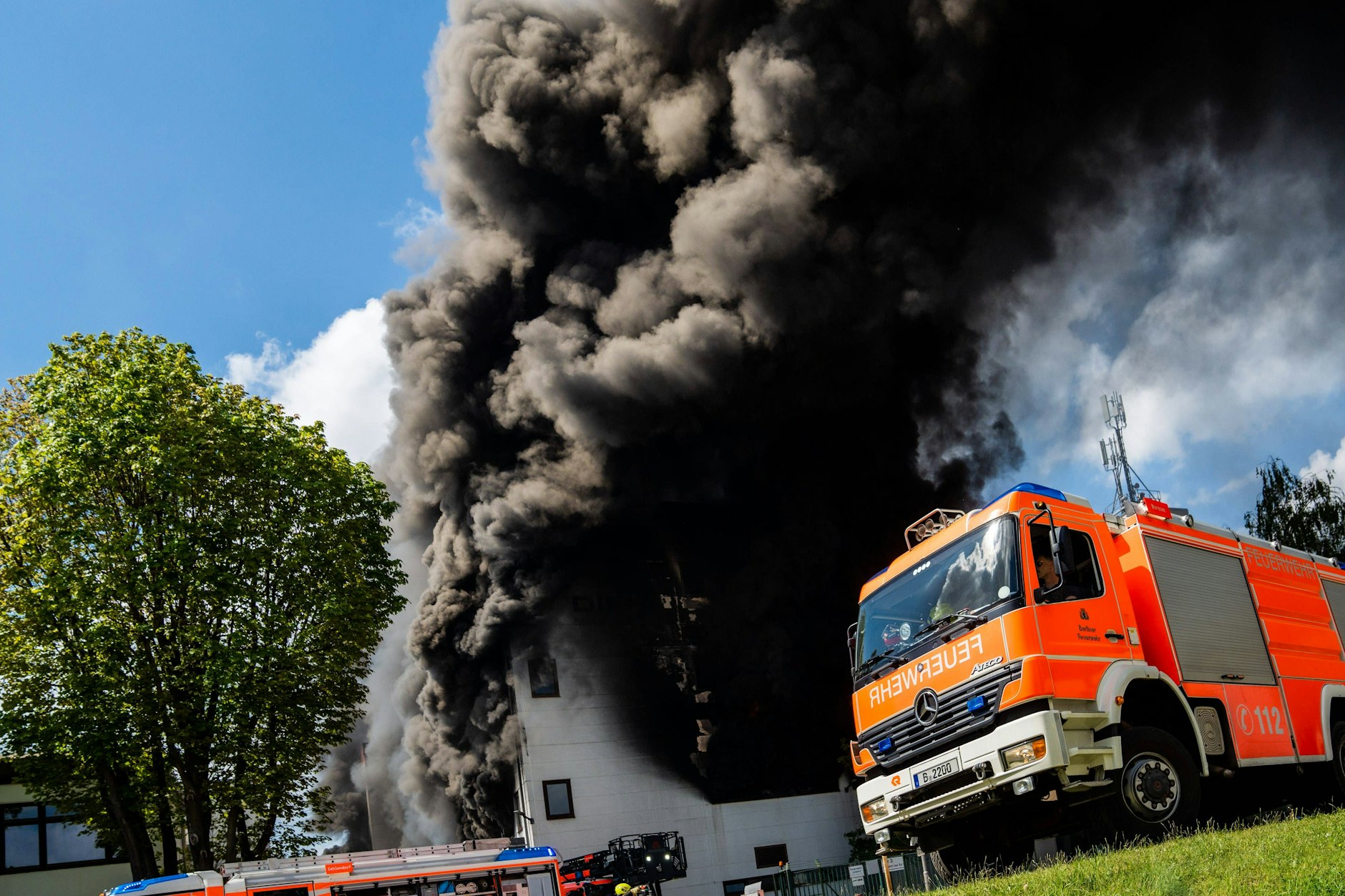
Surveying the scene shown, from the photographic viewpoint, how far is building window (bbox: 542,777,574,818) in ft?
83.0

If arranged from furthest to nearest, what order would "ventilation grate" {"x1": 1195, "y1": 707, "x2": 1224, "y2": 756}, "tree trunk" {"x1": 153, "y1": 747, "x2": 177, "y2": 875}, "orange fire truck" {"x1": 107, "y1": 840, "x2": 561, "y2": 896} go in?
"tree trunk" {"x1": 153, "y1": 747, "x2": 177, "y2": 875} < "orange fire truck" {"x1": 107, "y1": 840, "x2": 561, "y2": 896} < "ventilation grate" {"x1": 1195, "y1": 707, "x2": 1224, "y2": 756}

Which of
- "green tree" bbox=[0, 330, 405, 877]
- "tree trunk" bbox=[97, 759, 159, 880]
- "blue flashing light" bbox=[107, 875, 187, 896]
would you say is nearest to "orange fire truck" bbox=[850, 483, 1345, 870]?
"blue flashing light" bbox=[107, 875, 187, 896]

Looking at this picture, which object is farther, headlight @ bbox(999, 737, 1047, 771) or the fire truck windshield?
the fire truck windshield

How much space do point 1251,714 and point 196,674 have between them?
606 inches

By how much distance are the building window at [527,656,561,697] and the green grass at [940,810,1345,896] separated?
19352 mm

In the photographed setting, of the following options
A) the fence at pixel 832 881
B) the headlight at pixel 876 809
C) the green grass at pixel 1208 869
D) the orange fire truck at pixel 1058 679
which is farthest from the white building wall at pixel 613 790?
the green grass at pixel 1208 869

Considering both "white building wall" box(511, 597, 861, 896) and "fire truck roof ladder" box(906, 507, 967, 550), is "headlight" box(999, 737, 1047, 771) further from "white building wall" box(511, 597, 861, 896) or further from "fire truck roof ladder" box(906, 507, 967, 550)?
"white building wall" box(511, 597, 861, 896)

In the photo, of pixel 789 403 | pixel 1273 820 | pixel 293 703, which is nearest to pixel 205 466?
pixel 293 703

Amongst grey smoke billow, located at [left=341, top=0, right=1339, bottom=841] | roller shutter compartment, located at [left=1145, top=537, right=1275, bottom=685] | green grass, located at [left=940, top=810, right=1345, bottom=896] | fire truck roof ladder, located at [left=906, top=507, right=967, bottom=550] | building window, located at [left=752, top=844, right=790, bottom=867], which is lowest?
building window, located at [left=752, top=844, right=790, bottom=867]

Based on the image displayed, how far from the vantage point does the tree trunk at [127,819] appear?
1641 centimetres

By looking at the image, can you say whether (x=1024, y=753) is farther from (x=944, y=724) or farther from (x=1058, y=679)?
(x=944, y=724)

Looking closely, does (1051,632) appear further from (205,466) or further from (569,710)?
(569,710)

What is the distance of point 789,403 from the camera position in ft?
88.2

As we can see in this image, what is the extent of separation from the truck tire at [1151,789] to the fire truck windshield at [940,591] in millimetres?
1660
